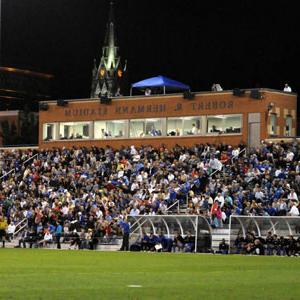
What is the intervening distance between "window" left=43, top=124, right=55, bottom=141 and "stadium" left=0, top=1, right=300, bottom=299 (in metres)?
0.09

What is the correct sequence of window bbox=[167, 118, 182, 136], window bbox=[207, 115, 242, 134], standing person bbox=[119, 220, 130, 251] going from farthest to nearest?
window bbox=[167, 118, 182, 136]
window bbox=[207, 115, 242, 134]
standing person bbox=[119, 220, 130, 251]

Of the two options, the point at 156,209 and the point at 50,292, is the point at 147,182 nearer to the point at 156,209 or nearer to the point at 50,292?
the point at 156,209

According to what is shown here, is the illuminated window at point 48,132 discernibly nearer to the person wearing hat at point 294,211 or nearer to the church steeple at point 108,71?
the person wearing hat at point 294,211

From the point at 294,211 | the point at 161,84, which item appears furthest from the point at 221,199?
the point at 161,84

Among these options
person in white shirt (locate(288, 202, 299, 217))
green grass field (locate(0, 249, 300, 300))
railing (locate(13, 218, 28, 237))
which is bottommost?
railing (locate(13, 218, 28, 237))

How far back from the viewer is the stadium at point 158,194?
22922 millimetres

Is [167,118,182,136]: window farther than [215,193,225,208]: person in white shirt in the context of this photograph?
Yes

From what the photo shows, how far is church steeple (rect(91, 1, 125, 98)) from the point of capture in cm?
18975

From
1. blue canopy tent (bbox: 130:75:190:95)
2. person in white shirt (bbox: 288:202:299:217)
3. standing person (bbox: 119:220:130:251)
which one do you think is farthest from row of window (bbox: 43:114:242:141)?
person in white shirt (bbox: 288:202:299:217)

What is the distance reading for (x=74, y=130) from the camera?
62094 mm

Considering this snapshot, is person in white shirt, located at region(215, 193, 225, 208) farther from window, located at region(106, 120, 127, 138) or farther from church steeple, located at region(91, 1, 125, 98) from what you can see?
church steeple, located at region(91, 1, 125, 98)

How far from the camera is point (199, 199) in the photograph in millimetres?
43562

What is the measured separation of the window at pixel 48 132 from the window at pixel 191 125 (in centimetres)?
1085

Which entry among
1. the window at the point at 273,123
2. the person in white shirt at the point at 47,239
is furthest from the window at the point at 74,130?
the person in white shirt at the point at 47,239
